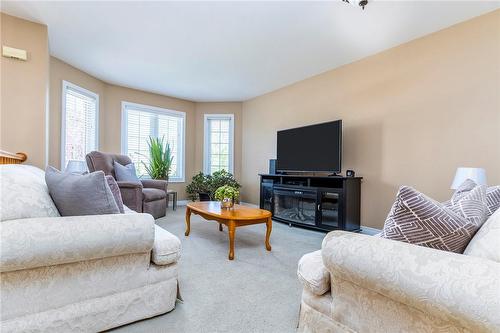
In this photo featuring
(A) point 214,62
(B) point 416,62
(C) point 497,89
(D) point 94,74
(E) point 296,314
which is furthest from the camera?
(D) point 94,74

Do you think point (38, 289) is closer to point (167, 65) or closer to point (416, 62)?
point (167, 65)

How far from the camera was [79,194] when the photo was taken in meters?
1.37

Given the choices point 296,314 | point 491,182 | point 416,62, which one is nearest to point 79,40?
point 296,314

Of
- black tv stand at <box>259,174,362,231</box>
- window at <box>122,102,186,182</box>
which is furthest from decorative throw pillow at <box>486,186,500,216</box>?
window at <box>122,102,186,182</box>

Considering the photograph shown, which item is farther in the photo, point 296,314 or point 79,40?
point 79,40

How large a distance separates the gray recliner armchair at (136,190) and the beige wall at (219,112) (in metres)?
1.80

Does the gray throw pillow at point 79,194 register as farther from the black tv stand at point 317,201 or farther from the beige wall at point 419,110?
the beige wall at point 419,110

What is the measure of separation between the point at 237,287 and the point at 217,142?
4528 millimetres

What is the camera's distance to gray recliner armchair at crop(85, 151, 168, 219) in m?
3.58

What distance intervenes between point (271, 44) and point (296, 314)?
2.98 meters

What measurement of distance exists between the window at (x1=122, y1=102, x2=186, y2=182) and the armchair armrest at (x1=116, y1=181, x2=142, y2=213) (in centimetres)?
184

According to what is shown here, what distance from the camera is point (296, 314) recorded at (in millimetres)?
1548

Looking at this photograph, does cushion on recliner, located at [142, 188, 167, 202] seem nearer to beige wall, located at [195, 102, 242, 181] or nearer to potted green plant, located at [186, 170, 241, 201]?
potted green plant, located at [186, 170, 241, 201]

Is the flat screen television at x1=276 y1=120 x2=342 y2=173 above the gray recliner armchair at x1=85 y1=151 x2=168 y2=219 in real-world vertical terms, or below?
above
